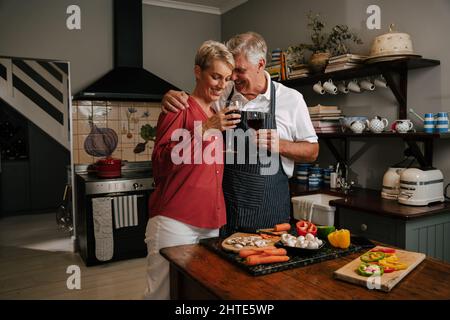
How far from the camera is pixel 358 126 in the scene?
2961 millimetres

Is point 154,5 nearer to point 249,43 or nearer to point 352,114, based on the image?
point 352,114

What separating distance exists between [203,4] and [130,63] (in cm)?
131

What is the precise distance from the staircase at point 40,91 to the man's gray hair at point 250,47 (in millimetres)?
3067

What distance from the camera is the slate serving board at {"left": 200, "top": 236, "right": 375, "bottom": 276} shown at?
4.09 feet

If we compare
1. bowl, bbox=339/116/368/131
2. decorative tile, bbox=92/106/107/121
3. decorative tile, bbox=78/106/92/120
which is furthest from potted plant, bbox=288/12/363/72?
decorative tile, bbox=78/106/92/120

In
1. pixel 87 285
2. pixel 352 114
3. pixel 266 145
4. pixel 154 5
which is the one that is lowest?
pixel 87 285

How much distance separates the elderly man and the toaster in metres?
0.94

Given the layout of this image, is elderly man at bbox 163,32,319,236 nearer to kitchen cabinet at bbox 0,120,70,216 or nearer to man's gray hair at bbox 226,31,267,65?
man's gray hair at bbox 226,31,267,65

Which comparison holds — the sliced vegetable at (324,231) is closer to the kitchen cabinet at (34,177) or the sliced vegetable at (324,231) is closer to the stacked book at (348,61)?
the stacked book at (348,61)

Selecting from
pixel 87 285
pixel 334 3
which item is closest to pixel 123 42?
pixel 334 3

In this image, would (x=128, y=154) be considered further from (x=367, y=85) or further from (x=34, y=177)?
(x=367, y=85)

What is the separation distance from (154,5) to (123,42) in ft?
2.34

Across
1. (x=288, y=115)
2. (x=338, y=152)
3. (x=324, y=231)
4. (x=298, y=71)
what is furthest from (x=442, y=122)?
(x=324, y=231)

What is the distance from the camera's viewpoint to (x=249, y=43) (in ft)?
6.09
